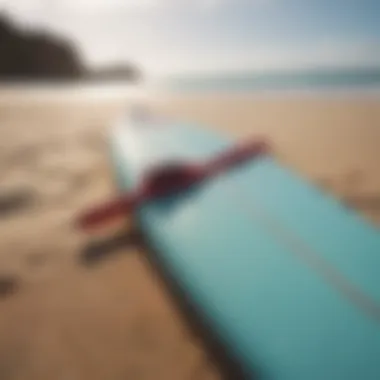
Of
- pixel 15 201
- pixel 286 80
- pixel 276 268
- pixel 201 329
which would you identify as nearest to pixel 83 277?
pixel 201 329

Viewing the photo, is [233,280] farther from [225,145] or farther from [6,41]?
[6,41]

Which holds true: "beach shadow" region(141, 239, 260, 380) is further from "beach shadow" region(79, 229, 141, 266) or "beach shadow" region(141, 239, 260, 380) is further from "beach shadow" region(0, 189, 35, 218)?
"beach shadow" region(0, 189, 35, 218)

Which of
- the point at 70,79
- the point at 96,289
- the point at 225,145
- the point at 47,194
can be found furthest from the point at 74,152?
the point at 70,79

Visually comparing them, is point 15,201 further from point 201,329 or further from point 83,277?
point 201,329

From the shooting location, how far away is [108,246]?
212 cm

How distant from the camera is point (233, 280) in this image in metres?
1.37

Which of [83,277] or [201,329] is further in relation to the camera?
[83,277]

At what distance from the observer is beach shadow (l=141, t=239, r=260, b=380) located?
1217 mm

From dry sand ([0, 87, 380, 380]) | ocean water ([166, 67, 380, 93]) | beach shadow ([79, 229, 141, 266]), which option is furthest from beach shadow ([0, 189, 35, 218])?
Result: ocean water ([166, 67, 380, 93])

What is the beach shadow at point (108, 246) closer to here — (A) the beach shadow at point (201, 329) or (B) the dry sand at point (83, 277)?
(B) the dry sand at point (83, 277)

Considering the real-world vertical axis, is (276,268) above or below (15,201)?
above

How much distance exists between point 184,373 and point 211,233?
0.51 metres

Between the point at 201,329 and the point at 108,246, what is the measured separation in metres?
0.76

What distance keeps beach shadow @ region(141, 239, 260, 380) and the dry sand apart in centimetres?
2
